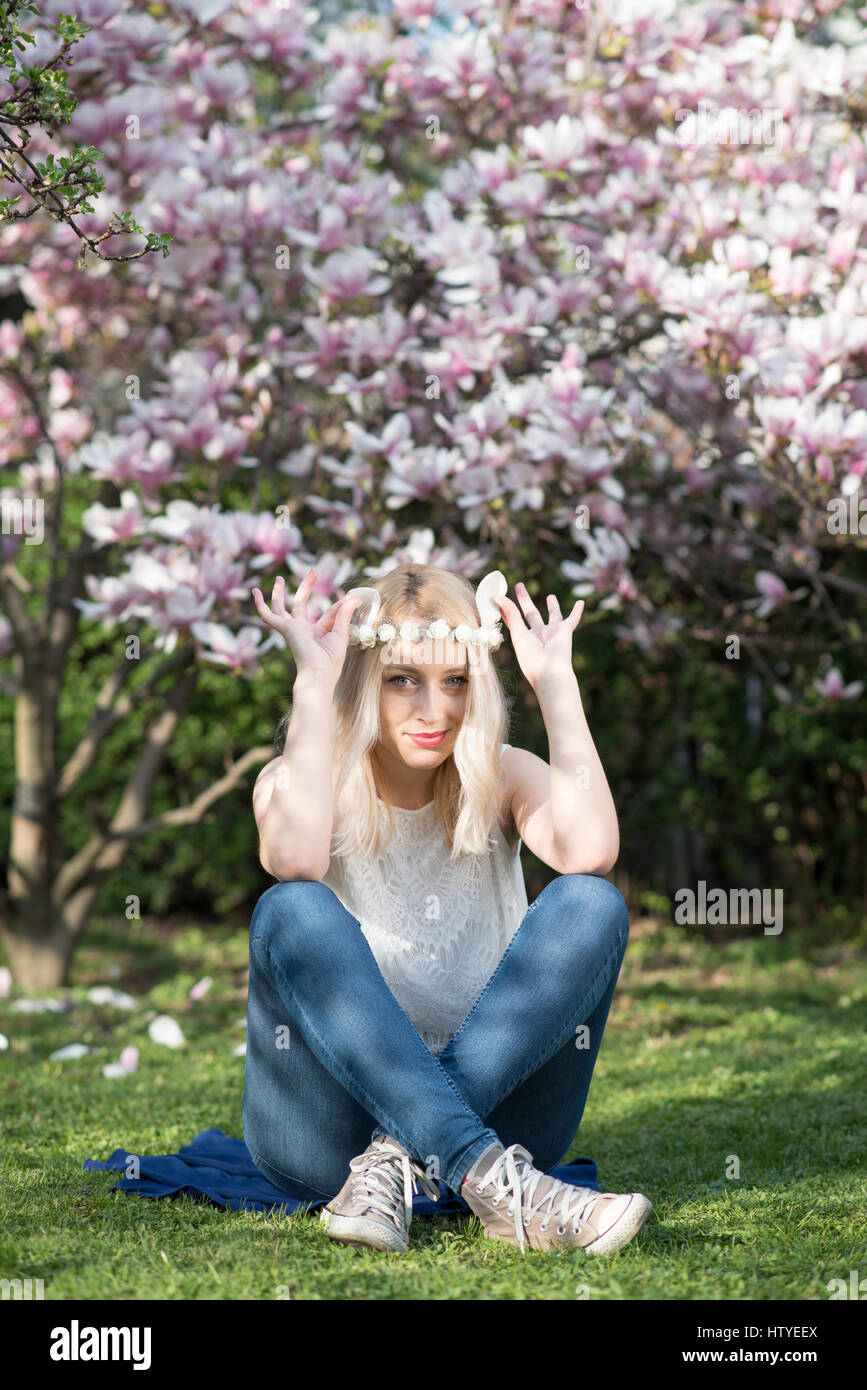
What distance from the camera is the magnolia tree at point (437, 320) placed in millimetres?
3592

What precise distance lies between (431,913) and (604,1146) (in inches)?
31.1

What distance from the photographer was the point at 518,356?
12.9 ft

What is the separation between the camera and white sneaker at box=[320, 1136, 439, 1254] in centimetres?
207

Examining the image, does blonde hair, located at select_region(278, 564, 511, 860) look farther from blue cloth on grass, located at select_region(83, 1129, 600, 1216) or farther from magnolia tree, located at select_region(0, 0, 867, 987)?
magnolia tree, located at select_region(0, 0, 867, 987)

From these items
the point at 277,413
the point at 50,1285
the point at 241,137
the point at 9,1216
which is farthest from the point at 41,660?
the point at 50,1285

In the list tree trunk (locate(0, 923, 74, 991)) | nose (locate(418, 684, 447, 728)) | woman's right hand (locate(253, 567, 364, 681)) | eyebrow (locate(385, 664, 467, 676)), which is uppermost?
woman's right hand (locate(253, 567, 364, 681))

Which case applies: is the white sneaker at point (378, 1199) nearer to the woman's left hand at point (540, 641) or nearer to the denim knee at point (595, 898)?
the denim knee at point (595, 898)

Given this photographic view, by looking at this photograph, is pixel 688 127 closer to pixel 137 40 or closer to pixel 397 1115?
pixel 137 40

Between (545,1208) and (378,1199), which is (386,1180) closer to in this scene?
(378,1199)

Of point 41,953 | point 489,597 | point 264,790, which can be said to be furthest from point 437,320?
point 41,953

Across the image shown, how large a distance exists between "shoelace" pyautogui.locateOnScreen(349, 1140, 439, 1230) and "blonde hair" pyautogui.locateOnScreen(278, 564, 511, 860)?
1.80ft

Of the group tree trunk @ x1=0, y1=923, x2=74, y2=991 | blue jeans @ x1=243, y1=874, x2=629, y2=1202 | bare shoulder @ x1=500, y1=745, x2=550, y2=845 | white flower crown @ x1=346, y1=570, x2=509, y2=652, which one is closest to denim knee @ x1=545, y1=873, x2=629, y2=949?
blue jeans @ x1=243, y1=874, x2=629, y2=1202

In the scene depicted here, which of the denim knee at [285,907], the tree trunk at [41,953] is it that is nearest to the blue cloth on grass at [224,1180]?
the denim knee at [285,907]
